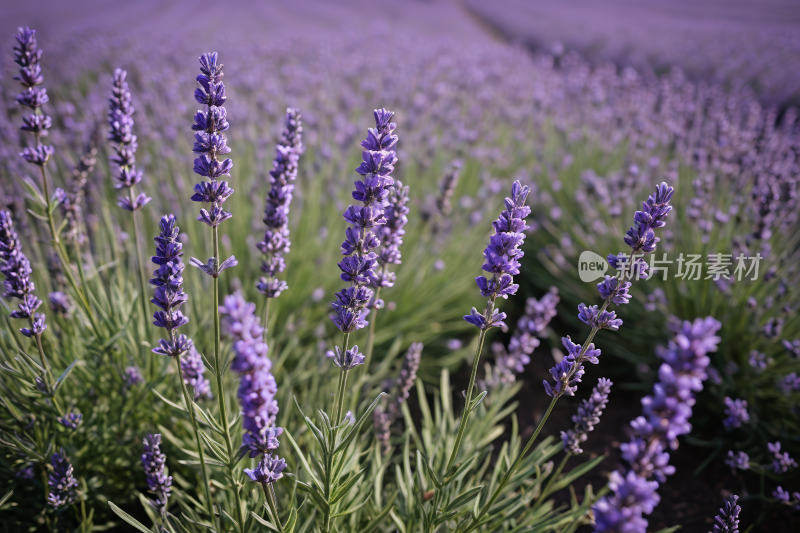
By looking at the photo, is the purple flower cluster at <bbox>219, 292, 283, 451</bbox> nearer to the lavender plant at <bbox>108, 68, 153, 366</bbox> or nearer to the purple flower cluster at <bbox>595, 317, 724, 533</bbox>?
the purple flower cluster at <bbox>595, 317, 724, 533</bbox>

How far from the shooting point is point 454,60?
7.54 metres

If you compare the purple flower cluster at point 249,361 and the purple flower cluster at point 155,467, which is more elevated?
the purple flower cluster at point 249,361

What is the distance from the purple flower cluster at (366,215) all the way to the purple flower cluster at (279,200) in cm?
26

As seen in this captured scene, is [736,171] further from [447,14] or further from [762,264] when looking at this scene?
[447,14]

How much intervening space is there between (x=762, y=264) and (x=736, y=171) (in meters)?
0.84

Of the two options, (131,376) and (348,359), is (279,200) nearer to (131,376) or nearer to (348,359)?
(348,359)

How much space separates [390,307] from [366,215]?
1.05 m

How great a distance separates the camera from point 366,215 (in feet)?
3.86

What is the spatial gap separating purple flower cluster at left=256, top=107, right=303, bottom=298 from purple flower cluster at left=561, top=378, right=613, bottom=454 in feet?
3.20

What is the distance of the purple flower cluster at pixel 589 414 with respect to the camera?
4.62 feet

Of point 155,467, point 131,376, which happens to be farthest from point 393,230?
point 131,376

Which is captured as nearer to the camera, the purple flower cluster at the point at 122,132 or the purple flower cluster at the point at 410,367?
the purple flower cluster at the point at 122,132

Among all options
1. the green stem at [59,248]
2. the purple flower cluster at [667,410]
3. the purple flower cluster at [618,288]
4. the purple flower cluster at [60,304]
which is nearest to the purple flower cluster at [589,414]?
the purple flower cluster at [618,288]

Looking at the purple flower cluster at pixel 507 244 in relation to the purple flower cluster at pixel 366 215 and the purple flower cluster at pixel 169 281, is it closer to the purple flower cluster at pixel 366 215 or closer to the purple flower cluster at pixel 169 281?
the purple flower cluster at pixel 366 215
